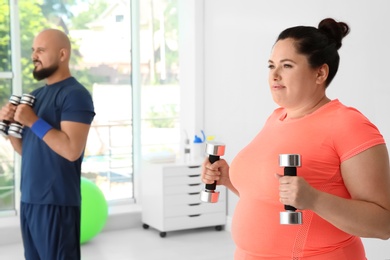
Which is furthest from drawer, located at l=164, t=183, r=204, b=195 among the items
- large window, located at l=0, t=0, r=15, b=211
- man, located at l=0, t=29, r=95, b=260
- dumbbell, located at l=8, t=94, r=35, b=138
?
dumbbell, located at l=8, t=94, r=35, b=138

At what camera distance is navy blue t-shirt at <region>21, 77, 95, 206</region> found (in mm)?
2586

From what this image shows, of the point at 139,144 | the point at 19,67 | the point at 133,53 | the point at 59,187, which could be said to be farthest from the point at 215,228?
the point at 59,187

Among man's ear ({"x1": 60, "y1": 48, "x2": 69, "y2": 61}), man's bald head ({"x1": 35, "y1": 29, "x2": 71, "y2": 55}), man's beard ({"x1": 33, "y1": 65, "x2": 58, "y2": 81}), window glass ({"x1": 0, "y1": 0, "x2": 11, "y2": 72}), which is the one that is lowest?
man's beard ({"x1": 33, "y1": 65, "x2": 58, "y2": 81})

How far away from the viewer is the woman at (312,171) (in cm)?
141

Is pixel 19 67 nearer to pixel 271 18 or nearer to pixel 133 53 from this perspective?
pixel 133 53

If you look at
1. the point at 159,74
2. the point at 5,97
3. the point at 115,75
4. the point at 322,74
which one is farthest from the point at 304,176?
the point at 159,74

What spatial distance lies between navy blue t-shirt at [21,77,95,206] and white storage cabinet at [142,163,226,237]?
199cm

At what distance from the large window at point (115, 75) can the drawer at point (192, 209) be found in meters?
0.46

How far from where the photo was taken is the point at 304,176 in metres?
1.48

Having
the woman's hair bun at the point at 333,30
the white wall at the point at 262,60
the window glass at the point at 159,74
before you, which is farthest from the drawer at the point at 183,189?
the woman's hair bun at the point at 333,30

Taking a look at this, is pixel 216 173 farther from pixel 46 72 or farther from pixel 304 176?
pixel 46 72

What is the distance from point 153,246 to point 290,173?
3136mm

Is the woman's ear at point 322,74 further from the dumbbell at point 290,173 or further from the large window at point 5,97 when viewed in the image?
the large window at point 5,97

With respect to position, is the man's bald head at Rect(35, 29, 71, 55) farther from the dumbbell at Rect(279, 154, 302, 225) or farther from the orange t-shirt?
the dumbbell at Rect(279, 154, 302, 225)
